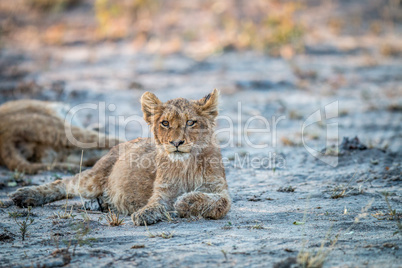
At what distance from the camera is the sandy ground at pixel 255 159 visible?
3.81 metres

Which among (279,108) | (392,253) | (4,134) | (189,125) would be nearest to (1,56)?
(4,134)

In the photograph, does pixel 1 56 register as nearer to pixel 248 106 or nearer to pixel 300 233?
pixel 248 106

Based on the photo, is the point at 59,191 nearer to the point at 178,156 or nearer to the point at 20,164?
the point at 178,156

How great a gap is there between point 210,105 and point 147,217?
4.73ft

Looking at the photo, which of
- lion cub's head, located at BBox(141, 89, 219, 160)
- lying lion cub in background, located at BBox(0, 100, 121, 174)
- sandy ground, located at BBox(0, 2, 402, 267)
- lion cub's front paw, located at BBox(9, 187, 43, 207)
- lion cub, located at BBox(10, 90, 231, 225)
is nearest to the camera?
sandy ground, located at BBox(0, 2, 402, 267)

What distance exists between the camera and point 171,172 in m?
5.15

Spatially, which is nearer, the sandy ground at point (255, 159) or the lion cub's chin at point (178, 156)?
the sandy ground at point (255, 159)

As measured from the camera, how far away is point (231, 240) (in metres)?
4.07

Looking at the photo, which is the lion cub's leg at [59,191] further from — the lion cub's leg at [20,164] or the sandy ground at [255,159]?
the lion cub's leg at [20,164]

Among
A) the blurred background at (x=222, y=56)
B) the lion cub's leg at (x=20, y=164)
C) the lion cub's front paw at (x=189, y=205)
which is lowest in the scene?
the lion cub's front paw at (x=189, y=205)

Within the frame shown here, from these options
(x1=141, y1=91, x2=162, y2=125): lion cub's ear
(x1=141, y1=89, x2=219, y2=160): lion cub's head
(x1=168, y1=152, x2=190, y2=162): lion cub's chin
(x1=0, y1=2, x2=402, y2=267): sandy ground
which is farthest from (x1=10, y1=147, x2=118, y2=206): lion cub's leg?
(x1=168, y1=152, x2=190, y2=162): lion cub's chin

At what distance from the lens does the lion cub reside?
479cm

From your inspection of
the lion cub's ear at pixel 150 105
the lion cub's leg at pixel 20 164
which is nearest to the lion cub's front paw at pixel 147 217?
the lion cub's ear at pixel 150 105

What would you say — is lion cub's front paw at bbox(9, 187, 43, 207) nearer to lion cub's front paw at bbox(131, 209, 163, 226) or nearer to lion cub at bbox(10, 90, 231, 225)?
lion cub at bbox(10, 90, 231, 225)
